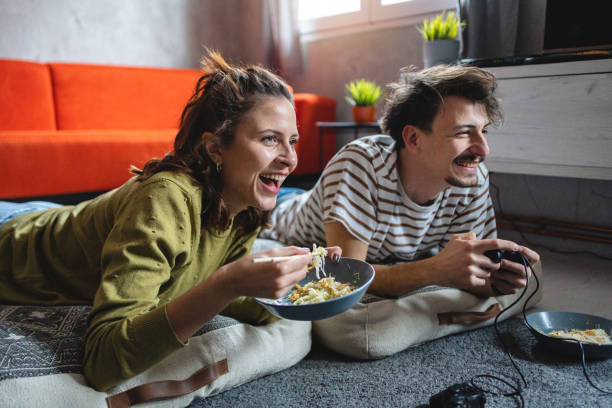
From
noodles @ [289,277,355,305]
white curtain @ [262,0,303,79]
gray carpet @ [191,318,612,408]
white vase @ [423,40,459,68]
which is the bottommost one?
gray carpet @ [191,318,612,408]

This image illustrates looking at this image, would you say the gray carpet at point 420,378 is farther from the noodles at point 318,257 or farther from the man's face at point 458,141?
the man's face at point 458,141

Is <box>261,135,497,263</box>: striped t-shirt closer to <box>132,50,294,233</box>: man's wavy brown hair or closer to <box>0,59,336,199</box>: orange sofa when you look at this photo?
<box>132,50,294,233</box>: man's wavy brown hair

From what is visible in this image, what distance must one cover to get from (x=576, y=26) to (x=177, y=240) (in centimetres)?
215

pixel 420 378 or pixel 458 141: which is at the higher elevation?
pixel 458 141

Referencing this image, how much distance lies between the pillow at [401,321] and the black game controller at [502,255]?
248 mm

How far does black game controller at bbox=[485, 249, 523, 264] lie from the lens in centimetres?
128

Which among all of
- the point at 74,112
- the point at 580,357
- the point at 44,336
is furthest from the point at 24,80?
the point at 580,357

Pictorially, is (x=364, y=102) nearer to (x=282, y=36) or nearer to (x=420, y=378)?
(x=282, y=36)

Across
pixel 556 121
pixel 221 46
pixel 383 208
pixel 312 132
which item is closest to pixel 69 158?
pixel 312 132

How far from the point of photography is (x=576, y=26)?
2254mm

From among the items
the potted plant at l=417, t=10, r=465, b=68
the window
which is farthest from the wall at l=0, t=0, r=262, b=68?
the potted plant at l=417, t=10, r=465, b=68

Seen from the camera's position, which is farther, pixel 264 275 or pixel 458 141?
pixel 458 141

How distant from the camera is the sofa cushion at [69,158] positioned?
98.3 inches

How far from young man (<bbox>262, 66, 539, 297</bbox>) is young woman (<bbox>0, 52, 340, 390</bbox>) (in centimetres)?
29
